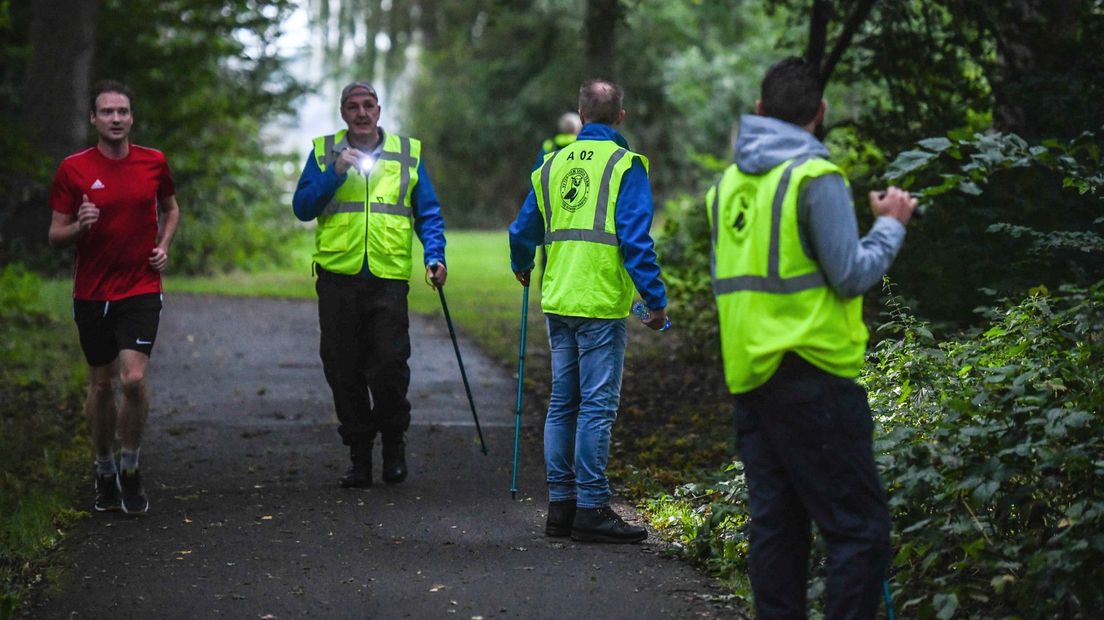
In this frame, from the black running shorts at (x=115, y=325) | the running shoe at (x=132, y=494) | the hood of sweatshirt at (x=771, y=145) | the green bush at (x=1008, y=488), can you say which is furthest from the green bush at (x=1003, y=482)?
the black running shorts at (x=115, y=325)

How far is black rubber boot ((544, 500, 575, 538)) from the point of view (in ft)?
23.2

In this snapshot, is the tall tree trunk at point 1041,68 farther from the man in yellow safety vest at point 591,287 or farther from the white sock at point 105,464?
the white sock at point 105,464

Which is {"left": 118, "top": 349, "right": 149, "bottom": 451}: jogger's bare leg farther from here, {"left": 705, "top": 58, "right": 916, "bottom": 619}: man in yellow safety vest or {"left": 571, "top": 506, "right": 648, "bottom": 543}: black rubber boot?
{"left": 705, "top": 58, "right": 916, "bottom": 619}: man in yellow safety vest

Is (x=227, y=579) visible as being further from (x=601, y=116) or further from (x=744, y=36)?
(x=744, y=36)

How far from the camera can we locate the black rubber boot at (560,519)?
23.2 feet

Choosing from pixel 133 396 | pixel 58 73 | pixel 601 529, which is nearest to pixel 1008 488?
pixel 601 529

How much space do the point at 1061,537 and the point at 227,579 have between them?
11.3 feet

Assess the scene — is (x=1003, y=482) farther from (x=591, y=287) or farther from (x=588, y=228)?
(x=588, y=228)

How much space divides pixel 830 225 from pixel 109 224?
445 cm

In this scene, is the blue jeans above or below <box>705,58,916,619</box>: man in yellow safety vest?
below

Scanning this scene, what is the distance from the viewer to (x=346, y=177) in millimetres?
8094

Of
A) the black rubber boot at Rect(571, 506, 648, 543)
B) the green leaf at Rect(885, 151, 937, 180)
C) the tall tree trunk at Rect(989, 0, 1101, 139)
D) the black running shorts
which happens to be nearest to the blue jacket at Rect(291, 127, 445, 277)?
the black running shorts

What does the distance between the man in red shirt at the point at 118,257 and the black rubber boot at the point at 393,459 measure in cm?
141

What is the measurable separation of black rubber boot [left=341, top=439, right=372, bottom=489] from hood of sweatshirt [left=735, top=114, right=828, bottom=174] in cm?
425
